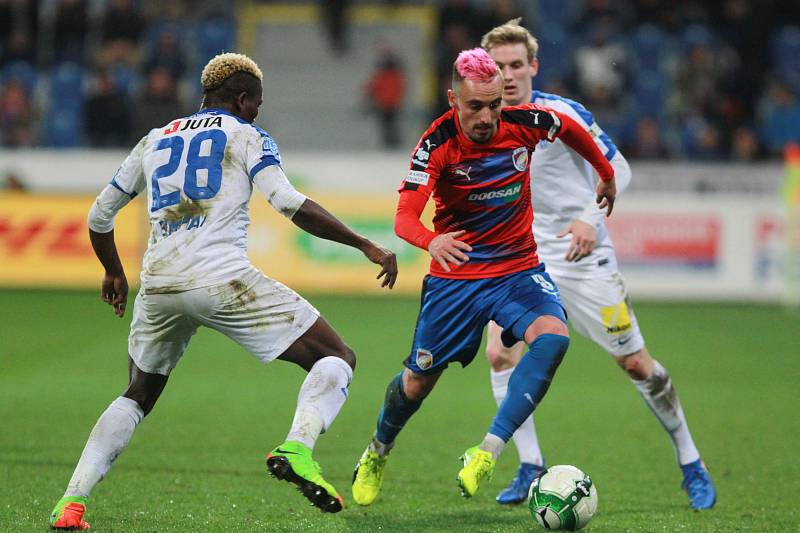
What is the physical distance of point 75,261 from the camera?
1773 centimetres

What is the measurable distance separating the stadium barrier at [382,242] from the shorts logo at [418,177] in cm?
1197

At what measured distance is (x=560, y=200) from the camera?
22.2 ft

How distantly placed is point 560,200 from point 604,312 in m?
0.72

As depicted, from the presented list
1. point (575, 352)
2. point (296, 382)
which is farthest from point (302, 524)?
point (575, 352)

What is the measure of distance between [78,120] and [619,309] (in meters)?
16.3

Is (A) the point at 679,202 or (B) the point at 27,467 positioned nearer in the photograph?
(B) the point at 27,467

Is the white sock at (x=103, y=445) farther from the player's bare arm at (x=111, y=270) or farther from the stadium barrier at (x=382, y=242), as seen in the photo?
the stadium barrier at (x=382, y=242)

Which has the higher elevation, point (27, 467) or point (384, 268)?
point (384, 268)

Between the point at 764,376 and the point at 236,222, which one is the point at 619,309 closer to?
the point at 236,222

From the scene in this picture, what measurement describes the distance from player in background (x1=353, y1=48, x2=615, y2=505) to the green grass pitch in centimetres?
69

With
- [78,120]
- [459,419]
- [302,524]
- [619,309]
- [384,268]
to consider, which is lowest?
Answer: [78,120]

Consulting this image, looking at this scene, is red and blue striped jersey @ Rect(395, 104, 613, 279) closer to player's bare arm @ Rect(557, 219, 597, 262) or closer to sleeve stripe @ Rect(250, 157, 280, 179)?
player's bare arm @ Rect(557, 219, 597, 262)

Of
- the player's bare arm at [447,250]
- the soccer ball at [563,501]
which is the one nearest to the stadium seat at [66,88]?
the player's bare arm at [447,250]

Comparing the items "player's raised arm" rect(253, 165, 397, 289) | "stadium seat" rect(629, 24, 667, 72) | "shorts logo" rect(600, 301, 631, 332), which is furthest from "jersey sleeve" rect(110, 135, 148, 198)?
"stadium seat" rect(629, 24, 667, 72)
